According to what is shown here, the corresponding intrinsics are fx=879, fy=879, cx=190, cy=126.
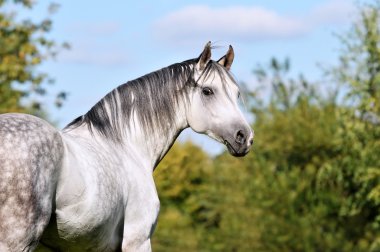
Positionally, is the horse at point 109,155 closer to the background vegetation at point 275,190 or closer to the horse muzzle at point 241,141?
the horse muzzle at point 241,141

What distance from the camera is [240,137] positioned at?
716 centimetres

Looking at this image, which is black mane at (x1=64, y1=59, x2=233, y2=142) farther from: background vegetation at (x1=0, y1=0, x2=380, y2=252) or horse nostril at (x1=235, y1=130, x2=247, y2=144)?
background vegetation at (x1=0, y1=0, x2=380, y2=252)

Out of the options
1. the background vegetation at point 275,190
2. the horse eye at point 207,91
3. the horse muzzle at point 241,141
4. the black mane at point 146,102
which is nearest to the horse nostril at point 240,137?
the horse muzzle at point 241,141

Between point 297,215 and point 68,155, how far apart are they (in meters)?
33.3

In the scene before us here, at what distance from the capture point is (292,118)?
136 feet

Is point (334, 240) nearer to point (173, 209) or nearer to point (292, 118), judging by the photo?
point (292, 118)

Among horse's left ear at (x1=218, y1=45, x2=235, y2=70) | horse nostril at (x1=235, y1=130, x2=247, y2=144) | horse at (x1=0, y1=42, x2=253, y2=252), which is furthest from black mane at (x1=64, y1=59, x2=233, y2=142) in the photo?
horse nostril at (x1=235, y1=130, x2=247, y2=144)

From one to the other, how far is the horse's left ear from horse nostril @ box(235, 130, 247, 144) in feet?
2.71

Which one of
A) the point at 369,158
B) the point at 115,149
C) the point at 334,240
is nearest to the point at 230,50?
the point at 115,149

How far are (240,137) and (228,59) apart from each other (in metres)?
0.88

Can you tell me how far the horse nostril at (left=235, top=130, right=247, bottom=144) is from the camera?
7.15 m

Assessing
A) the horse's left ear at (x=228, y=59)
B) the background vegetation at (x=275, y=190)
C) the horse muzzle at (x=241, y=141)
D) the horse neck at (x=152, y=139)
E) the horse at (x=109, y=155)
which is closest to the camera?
the horse at (x=109, y=155)

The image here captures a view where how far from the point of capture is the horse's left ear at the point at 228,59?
→ 7695 millimetres

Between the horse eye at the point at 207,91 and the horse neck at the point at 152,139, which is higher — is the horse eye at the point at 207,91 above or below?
above
